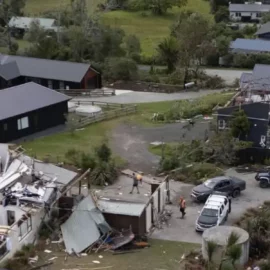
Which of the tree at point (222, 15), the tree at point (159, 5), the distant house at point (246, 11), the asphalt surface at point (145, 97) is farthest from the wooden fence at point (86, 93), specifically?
the tree at point (159, 5)

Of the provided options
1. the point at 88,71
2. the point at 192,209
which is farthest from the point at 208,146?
the point at 88,71

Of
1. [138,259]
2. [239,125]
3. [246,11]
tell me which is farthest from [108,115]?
[246,11]

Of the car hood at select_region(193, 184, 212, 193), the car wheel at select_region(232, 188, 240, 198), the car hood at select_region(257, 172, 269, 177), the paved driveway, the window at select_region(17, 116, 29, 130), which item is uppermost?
the window at select_region(17, 116, 29, 130)

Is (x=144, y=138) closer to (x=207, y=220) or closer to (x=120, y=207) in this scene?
(x=120, y=207)

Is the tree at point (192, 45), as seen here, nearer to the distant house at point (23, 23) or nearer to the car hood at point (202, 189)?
the distant house at point (23, 23)

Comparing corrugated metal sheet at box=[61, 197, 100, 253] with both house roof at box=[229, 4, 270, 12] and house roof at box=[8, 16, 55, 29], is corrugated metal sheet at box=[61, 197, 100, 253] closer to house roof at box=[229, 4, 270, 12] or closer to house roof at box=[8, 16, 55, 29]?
house roof at box=[8, 16, 55, 29]

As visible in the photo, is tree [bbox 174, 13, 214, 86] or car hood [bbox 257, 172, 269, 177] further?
tree [bbox 174, 13, 214, 86]

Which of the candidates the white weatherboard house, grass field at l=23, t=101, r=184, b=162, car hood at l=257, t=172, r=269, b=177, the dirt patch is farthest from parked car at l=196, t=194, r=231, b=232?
grass field at l=23, t=101, r=184, b=162
